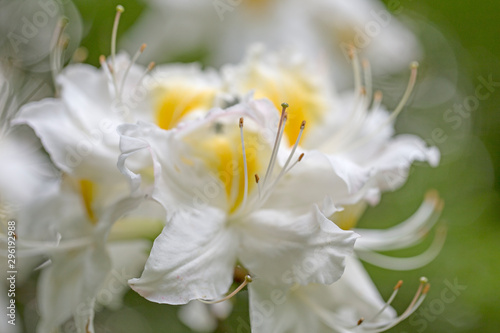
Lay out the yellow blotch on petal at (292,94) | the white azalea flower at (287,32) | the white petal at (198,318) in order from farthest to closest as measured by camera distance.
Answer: the white azalea flower at (287,32) → the white petal at (198,318) → the yellow blotch on petal at (292,94)

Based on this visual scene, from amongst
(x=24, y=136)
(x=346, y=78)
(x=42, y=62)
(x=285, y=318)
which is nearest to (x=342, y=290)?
(x=285, y=318)

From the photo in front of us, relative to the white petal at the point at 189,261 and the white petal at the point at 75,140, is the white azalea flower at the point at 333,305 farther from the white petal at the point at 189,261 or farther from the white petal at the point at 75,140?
the white petal at the point at 75,140

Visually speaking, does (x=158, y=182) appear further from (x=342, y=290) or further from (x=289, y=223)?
(x=342, y=290)

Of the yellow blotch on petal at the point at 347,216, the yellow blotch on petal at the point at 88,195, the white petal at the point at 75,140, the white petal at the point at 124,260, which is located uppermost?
the yellow blotch on petal at the point at 347,216

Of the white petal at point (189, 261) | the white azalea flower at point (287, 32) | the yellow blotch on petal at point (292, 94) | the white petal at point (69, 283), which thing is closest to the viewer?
the white petal at point (189, 261)

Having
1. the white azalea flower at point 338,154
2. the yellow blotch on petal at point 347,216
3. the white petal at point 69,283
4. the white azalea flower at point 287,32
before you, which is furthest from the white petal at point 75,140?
the white azalea flower at point 287,32

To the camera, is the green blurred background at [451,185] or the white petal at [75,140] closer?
the white petal at [75,140]
